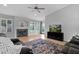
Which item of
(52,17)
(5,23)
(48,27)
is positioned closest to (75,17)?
(52,17)

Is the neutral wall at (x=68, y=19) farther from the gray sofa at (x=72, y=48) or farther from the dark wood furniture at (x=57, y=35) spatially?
the gray sofa at (x=72, y=48)

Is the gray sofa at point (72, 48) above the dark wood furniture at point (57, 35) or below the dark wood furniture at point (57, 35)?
above

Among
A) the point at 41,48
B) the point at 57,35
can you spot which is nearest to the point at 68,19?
the point at 57,35

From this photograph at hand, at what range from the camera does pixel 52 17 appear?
598 cm

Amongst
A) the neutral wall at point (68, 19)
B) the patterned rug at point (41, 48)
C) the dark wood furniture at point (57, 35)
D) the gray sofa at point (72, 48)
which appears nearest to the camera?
the gray sofa at point (72, 48)

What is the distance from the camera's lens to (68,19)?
5.65 m

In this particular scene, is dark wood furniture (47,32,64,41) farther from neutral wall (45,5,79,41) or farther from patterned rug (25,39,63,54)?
patterned rug (25,39,63,54)

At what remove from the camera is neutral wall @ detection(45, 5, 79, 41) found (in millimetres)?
5262

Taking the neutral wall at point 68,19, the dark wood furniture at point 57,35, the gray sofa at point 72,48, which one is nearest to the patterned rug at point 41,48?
the gray sofa at point 72,48

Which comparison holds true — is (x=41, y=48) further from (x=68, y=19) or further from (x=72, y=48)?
(x=68, y=19)

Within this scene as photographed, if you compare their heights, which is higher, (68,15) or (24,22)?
(68,15)

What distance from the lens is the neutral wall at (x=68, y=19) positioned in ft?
17.3
